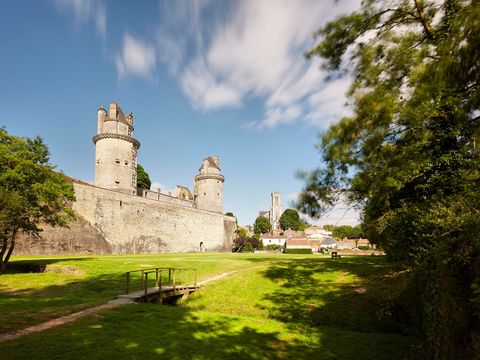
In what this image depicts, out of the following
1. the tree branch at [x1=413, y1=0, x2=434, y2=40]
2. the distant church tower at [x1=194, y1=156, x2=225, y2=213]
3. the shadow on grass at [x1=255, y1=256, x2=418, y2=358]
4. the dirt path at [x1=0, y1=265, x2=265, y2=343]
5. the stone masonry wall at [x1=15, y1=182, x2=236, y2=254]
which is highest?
the distant church tower at [x1=194, y1=156, x2=225, y2=213]

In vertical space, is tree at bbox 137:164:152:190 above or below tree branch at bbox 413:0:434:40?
above

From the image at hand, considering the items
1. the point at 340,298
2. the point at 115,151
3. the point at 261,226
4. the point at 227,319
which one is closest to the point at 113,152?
the point at 115,151

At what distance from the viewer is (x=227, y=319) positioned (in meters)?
10.4

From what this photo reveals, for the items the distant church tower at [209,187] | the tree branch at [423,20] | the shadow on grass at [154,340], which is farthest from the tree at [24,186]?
the distant church tower at [209,187]

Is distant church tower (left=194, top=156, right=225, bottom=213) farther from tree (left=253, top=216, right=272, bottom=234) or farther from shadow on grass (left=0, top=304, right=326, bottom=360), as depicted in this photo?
tree (left=253, top=216, right=272, bottom=234)

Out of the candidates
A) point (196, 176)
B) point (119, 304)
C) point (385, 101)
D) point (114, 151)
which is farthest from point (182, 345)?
point (196, 176)

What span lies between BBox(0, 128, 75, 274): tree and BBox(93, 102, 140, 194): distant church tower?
2088cm


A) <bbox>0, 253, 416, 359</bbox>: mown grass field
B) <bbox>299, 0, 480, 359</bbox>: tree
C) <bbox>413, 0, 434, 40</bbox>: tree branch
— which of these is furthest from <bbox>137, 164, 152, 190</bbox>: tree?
<bbox>413, 0, 434, 40</bbox>: tree branch

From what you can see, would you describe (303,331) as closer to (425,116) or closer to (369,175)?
(369,175)

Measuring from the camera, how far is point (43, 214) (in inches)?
709

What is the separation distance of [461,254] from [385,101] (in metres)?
4.05

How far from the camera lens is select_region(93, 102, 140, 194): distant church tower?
128ft

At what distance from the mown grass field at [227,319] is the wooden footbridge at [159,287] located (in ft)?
2.02

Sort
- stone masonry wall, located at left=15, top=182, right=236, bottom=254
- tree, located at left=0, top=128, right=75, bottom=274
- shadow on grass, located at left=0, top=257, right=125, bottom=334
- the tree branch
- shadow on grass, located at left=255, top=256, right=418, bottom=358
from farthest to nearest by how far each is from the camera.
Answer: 1. stone masonry wall, located at left=15, top=182, right=236, bottom=254
2. tree, located at left=0, top=128, right=75, bottom=274
3. shadow on grass, located at left=255, top=256, right=418, bottom=358
4. shadow on grass, located at left=0, top=257, right=125, bottom=334
5. the tree branch
